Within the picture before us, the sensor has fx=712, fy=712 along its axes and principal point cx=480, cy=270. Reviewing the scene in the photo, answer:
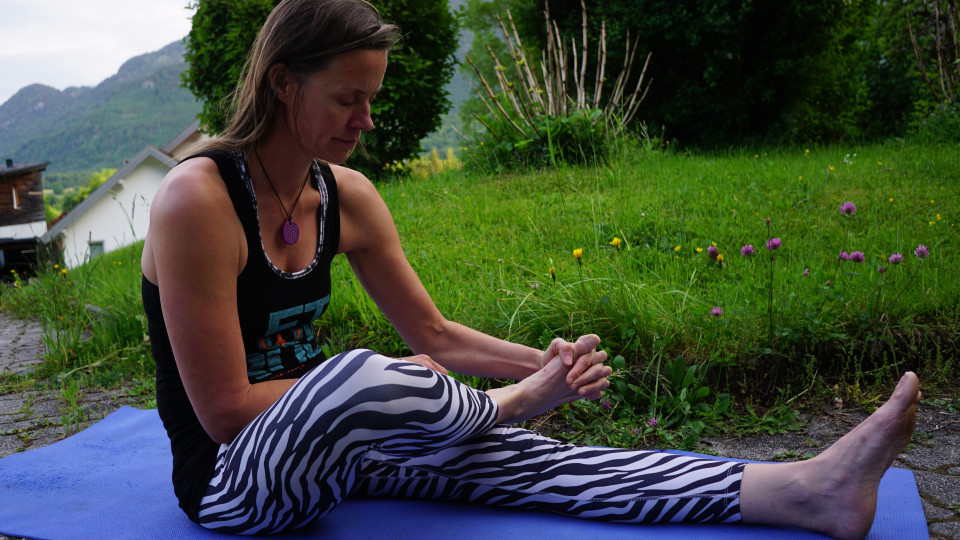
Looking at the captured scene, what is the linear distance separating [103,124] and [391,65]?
88280 millimetres

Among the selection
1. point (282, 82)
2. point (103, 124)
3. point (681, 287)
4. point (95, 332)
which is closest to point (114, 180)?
point (95, 332)

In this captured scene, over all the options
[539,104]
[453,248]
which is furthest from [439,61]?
[453,248]

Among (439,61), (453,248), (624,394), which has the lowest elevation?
(624,394)

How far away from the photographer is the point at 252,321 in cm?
179

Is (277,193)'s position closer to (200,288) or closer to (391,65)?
(200,288)

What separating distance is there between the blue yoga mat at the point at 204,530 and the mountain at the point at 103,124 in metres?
63.0

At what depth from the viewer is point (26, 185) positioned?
3425cm

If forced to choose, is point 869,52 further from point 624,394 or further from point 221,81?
point 624,394

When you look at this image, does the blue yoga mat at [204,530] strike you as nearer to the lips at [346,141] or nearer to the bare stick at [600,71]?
the lips at [346,141]

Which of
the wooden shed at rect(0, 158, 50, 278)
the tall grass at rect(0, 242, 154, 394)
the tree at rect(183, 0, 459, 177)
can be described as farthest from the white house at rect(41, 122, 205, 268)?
the tall grass at rect(0, 242, 154, 394)

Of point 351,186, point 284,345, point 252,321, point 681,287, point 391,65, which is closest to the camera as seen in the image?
point 252,321

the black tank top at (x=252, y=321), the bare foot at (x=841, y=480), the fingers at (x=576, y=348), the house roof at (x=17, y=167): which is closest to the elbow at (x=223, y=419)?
the black tank top at (x=252, y=321)

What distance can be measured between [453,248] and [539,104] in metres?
3.01

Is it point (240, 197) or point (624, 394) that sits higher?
point (240, 197)
